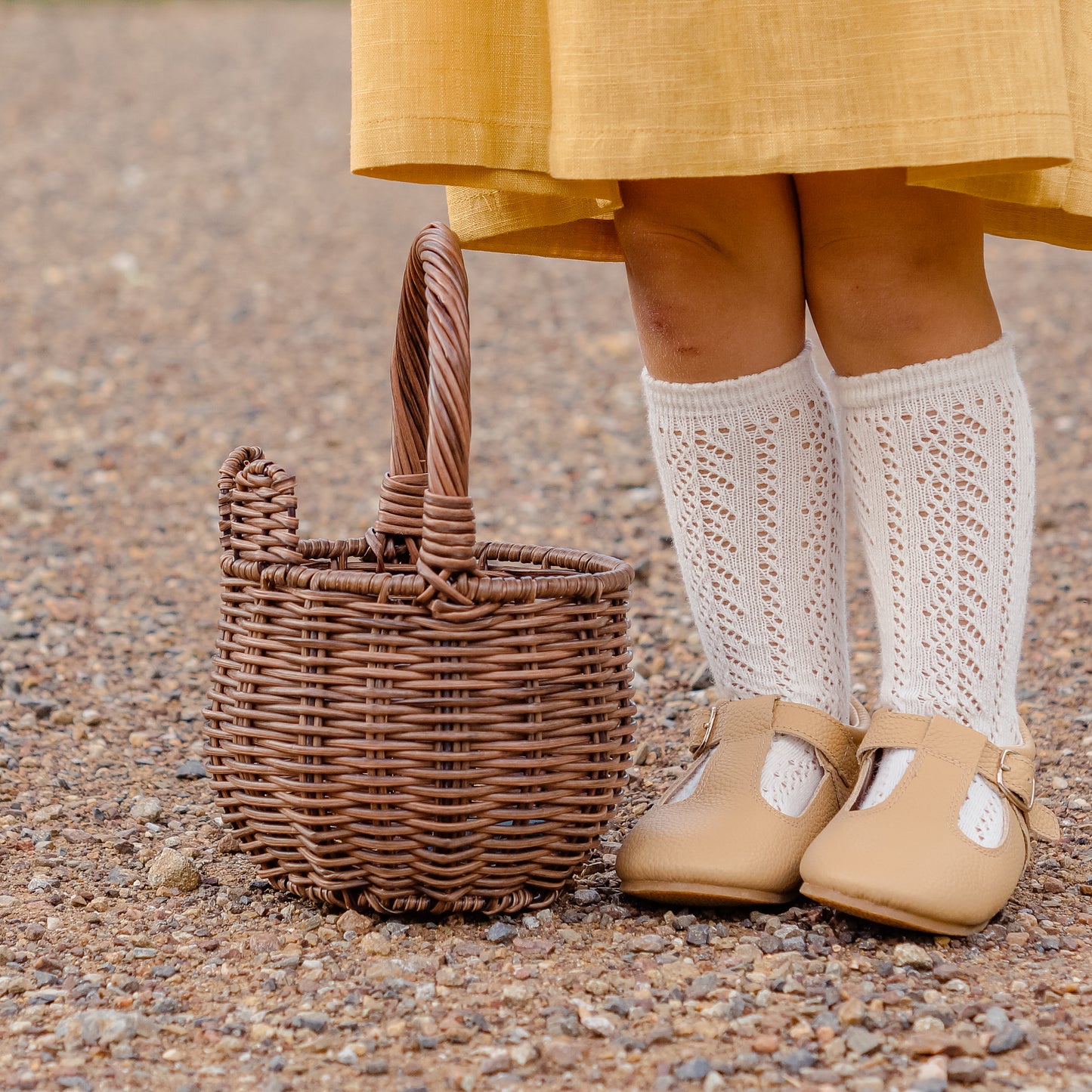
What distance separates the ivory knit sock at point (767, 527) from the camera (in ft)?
4.07

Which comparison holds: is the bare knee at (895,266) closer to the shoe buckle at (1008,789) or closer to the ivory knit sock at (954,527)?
the ivory knit sock at (954,527)

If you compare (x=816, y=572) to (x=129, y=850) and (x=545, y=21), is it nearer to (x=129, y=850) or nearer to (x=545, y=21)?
(x=545, y=21)

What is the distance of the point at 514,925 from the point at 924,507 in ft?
1.70

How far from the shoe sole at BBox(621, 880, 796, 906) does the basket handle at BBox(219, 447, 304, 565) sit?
421 mm

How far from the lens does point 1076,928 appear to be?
3.86 feet

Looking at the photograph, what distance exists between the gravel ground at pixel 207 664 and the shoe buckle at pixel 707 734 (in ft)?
0.48

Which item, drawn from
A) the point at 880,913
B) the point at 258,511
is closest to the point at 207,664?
the point at 258,511

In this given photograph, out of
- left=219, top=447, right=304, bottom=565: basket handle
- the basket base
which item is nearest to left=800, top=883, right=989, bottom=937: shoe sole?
the basket base

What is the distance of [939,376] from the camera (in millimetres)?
1151

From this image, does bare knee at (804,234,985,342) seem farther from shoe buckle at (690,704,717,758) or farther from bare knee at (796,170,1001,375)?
shoe buckle at (690,704,717,758)

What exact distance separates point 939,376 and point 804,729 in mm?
345

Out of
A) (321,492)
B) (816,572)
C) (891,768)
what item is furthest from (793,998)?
→ (321,492)

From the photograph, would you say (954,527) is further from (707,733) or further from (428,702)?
(428,702)

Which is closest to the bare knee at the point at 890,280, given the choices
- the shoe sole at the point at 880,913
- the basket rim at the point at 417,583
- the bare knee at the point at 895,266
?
the bare knee at the point at 895,266
